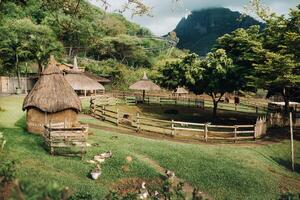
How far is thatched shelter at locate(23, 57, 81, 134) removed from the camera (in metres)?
24.2

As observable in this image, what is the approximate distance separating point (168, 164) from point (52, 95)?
340 inches

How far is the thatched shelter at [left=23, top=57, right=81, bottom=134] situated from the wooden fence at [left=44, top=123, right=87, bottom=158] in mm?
3685

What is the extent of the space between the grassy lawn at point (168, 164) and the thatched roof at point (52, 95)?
6.52ft

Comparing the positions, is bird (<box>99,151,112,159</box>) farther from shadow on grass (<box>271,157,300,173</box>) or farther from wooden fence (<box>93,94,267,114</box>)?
wooden fence (<box>93,94,267,114</box>)

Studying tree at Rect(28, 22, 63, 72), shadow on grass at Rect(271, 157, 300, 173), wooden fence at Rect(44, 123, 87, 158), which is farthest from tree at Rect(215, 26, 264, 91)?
tree at Rect(28, 22, 63, 72)

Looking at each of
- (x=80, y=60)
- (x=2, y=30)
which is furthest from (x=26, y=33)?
(x=80, y=60)

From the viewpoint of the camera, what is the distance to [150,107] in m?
45.9

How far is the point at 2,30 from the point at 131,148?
39390mm

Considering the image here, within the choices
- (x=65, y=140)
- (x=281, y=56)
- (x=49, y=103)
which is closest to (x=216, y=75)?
(x=281, y=56)

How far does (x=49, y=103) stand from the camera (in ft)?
79.3

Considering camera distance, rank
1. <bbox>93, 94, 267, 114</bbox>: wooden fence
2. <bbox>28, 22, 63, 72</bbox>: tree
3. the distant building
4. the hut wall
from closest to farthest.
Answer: the hut wall → <bbox>93, 94, 267, 114</bbox>: wooden fence → the distant building → <bbox>28, 22, 63, 72</bbox>: tree

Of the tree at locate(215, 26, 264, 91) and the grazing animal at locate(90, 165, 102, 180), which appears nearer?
the grazing animal at locate(90, 165, 102, 180)

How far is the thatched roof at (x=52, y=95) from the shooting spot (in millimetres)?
24141

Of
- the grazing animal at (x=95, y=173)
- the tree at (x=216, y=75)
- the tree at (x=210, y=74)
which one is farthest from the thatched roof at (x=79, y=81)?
the grazing animal at (x=95, y=173)
